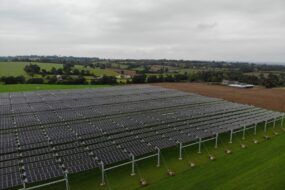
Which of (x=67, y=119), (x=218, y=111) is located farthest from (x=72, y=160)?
(x=218, y=111)

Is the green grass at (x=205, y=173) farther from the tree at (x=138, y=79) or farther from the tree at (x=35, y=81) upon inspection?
the tree at (x=35, y=81)

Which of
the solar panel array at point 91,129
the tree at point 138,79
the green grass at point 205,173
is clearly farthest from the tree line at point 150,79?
the green grass at point 205,173

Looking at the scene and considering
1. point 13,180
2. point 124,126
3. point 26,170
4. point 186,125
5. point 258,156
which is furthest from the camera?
point 186,125

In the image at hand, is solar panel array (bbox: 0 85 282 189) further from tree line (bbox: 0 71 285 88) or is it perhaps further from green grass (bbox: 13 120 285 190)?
tree line (bbox: 0 71 285 88)

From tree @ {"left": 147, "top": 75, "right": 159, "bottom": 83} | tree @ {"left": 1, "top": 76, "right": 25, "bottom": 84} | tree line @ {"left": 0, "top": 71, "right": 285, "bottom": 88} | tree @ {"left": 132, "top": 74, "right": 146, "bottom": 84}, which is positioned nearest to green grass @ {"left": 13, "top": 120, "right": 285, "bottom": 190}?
tree @ {"left": 132, "top": 74, "right": 146, "bottom": 84}

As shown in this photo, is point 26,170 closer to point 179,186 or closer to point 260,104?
point 179,186
